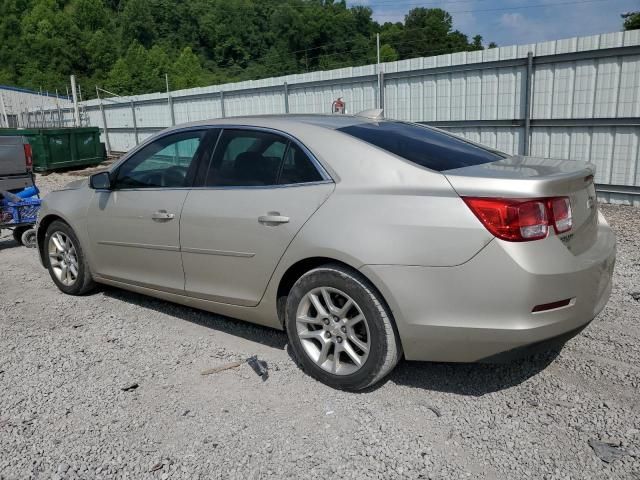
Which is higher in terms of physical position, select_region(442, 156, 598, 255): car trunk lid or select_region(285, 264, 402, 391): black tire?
select_region(442, 156, 598, 255): car trunk lid

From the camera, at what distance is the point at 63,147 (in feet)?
60.9

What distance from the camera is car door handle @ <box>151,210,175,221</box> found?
12.9 ft

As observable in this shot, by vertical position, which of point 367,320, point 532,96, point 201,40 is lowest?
point 367,320

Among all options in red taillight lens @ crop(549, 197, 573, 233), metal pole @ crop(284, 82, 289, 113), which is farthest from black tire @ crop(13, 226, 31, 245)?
metal pole @ crop(284, 82, 289, 113)

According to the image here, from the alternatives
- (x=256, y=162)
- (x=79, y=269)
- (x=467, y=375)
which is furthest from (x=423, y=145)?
(x=79, y=269)

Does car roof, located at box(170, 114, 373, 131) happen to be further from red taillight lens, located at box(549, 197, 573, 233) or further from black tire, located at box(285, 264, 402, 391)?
red taillight lens, located at box(549, 197, 573, 233)

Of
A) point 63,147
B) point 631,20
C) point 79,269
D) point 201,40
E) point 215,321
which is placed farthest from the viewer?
point 201,40

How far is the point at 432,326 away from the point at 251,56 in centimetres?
9005

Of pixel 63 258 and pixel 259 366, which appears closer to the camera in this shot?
pixel 259 366

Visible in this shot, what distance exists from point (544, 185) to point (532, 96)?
25.6 ft

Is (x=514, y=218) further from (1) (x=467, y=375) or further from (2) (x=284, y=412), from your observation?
(2) (x=284, y=412)

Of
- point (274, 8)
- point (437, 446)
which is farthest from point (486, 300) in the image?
point (274, 8)

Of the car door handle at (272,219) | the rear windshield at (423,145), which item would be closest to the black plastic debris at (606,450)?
the rear windshield at (423,145)

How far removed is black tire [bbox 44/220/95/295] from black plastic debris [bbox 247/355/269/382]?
2031mm
